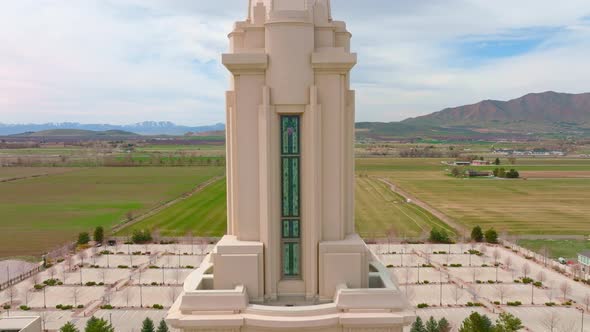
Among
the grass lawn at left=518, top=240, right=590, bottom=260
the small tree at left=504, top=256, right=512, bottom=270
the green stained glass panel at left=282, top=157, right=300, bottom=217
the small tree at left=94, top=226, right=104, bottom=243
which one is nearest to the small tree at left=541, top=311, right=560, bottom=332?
the small tree at left=504, top=256, right=512, bottom=270

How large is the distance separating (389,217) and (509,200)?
37.7 meters

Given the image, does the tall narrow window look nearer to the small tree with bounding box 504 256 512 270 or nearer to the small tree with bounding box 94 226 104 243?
the small tree with bounding box 504 256 512 270

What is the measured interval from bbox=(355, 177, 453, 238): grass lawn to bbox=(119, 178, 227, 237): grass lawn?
2573 centimetres

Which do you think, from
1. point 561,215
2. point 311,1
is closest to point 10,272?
point 311,1

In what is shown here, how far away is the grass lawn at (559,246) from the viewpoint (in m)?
60.8

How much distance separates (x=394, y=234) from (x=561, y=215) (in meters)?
38.8

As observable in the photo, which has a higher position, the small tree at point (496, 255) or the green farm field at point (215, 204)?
the green farm field at point (215, 204)

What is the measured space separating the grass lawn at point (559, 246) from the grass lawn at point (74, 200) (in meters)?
70.2

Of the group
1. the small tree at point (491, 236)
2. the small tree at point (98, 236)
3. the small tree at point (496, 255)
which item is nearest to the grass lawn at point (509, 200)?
the small tree at point (491, 236)

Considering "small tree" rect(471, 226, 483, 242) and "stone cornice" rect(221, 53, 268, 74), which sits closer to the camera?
"stone cornice" rect(221, 53, 268, 74)

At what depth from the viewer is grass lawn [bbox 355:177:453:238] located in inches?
2945

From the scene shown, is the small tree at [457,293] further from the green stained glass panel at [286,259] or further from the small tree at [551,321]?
the green stained glass panel at [286,259]

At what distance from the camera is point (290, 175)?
1451cm

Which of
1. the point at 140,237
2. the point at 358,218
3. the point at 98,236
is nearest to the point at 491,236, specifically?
the point at 358,218
